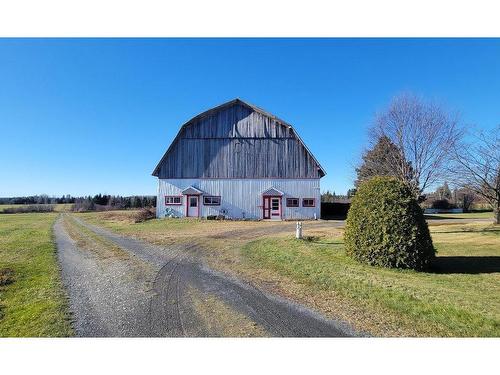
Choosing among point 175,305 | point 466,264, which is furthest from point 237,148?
point 175,305

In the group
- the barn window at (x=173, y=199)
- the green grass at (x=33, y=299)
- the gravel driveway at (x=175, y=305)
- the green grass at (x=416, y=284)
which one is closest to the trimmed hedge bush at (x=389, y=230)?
the green grass at (x=416, y=284)

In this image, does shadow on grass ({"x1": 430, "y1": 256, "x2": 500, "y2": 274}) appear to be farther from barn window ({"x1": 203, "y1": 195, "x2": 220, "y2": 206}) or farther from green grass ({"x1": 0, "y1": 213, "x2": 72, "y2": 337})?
barn window ({"x1": 203, "y1": 195, "x2": 220, "y2": 206})

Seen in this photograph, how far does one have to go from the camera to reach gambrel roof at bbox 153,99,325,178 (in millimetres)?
28875

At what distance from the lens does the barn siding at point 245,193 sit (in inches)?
1128

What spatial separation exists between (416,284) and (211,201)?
77.2ft

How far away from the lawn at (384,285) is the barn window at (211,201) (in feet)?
54.3

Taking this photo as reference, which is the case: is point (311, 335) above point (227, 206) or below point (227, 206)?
below

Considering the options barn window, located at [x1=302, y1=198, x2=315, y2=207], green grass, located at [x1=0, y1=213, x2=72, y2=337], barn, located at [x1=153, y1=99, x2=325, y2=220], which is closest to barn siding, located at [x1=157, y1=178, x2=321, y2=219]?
barn, located at [x1=153, y1=99, x2=325, y2=220]

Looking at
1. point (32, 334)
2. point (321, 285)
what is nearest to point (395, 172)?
point (321, 285)

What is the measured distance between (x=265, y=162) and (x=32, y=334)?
2529 centimetres

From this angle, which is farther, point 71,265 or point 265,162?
point 265,162

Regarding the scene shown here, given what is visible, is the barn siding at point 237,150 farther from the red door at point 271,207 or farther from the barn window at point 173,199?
the red door at point 271,207

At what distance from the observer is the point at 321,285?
23.7 feet

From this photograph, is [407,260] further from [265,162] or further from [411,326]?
[265,162]
